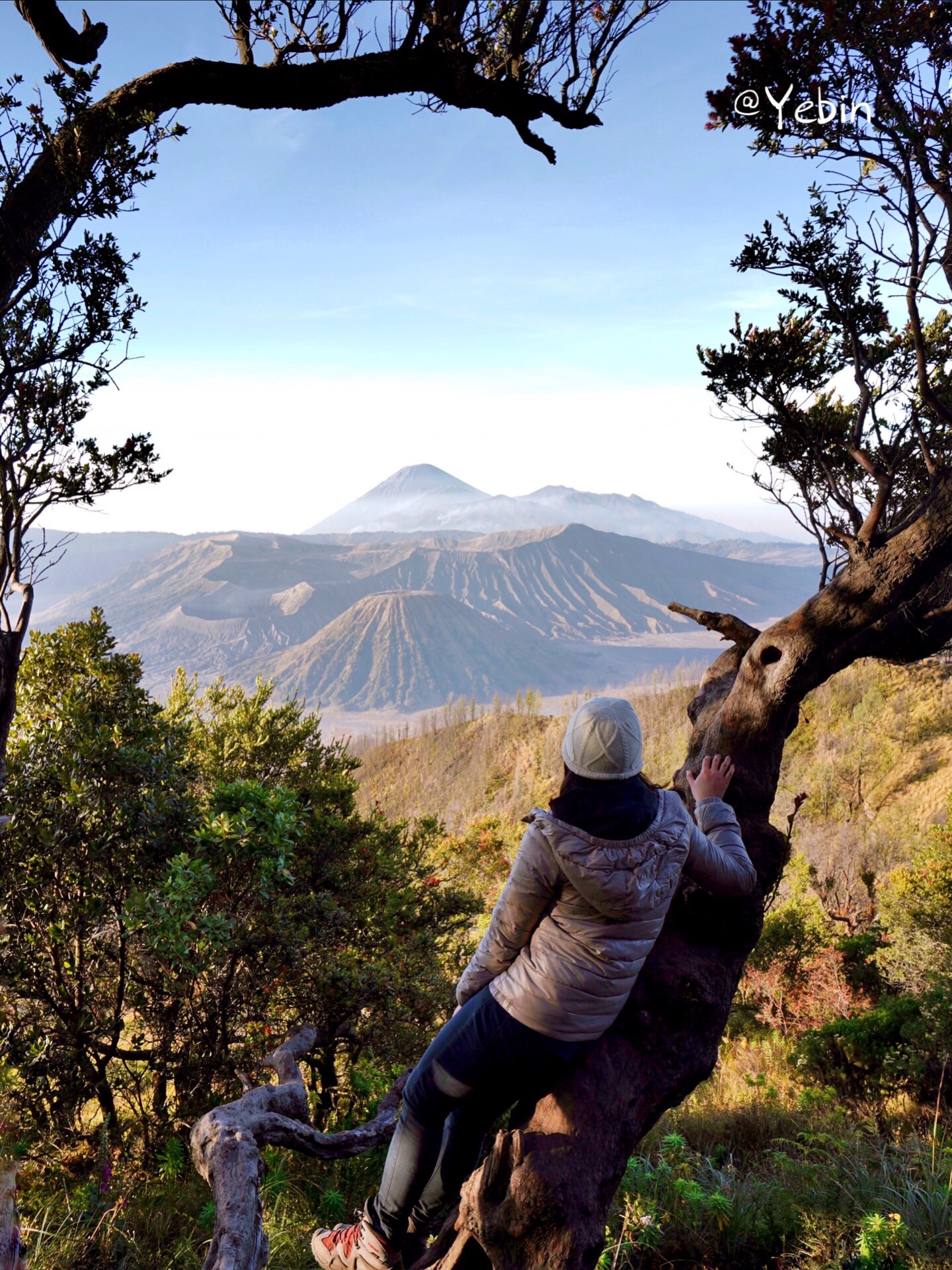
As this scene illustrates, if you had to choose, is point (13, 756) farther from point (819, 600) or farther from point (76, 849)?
point (819, 600)

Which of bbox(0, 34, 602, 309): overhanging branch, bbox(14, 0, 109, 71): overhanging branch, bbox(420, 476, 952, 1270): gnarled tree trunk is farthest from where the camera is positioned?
bbox(0, 34, 602, 309): overhanging branch

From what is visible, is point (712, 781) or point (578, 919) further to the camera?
point (712, 781)

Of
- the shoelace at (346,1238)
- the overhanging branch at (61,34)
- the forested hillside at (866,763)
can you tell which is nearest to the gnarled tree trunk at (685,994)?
the shoelace at (346,1238)

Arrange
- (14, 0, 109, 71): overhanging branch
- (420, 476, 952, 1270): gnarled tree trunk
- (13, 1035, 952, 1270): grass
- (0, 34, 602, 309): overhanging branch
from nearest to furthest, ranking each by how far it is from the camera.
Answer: (420, 476, 952, 1270): gnarled tree trunk, (13, 1035, 952, 1270): grass, (14, 0, 109, 71): overhanging branch, (0, 34, 602, 309): overhanging branch

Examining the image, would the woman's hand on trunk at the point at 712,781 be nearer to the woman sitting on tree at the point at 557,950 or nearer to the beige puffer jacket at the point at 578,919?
the woman sitting on tree at the point at 557,950

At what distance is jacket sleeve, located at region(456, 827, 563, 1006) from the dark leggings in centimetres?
6

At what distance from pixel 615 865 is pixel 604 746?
0.31 m

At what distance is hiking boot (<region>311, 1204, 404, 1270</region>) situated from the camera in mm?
2439

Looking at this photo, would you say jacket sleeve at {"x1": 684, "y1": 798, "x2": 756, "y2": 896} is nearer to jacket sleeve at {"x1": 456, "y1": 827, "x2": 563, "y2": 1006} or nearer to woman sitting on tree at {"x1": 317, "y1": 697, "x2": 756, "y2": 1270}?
woman sitting on tree at {"x1": 317, "y1": 697, "x2": 756, "y2": 1270}

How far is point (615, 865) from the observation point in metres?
2.03

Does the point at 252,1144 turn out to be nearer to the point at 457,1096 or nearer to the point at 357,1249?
the point at 357,1249

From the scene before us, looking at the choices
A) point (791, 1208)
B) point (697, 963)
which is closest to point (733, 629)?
point (697, 963)

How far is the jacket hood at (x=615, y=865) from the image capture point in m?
2.03

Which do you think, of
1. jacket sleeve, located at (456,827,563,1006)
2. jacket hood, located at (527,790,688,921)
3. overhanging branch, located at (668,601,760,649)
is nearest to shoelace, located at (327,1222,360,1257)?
jacket sleeve, located at (456,827,563,1006)
